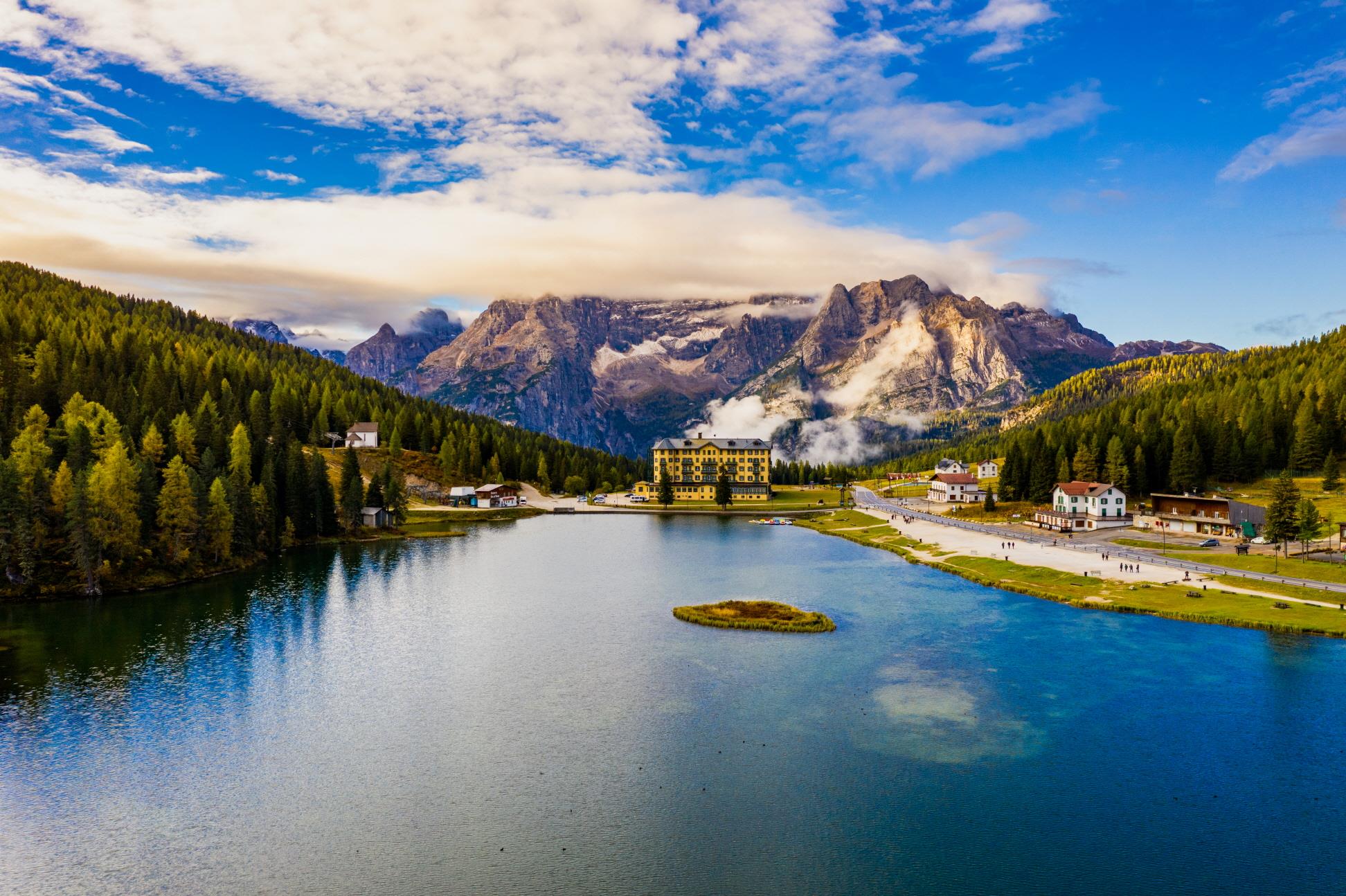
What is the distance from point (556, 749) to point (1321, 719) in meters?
49.2

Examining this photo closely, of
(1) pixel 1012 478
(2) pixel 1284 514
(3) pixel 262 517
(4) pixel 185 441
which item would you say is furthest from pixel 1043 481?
(4) pixel 185 441

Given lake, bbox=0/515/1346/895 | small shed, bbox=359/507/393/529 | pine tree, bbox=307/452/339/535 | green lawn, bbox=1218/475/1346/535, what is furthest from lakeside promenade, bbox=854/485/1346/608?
pine tree, bbox=307/452/339/535

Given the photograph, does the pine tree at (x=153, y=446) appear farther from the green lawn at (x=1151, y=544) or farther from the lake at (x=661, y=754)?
the green lawn at (x=1151, y=544)

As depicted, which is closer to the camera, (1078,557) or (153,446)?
(1078,557)

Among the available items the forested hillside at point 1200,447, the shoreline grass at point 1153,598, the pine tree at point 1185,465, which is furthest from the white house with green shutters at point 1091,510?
the shoreline grass at point 1153,598

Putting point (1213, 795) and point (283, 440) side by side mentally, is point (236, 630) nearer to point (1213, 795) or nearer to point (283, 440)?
point (1213, 795)

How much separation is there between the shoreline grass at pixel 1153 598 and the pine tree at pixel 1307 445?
9784 cm

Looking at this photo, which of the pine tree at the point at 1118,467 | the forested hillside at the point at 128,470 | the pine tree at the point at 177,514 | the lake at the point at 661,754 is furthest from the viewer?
the pine tree at the point at 1118,467

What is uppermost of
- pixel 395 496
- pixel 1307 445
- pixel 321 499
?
pixel 1307 445

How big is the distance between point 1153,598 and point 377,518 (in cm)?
14200

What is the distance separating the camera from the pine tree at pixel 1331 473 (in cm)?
14438

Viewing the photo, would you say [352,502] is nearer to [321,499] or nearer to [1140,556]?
[321,499]

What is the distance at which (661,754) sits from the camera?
46844 mm

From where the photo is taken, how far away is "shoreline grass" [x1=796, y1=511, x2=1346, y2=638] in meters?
73.6
